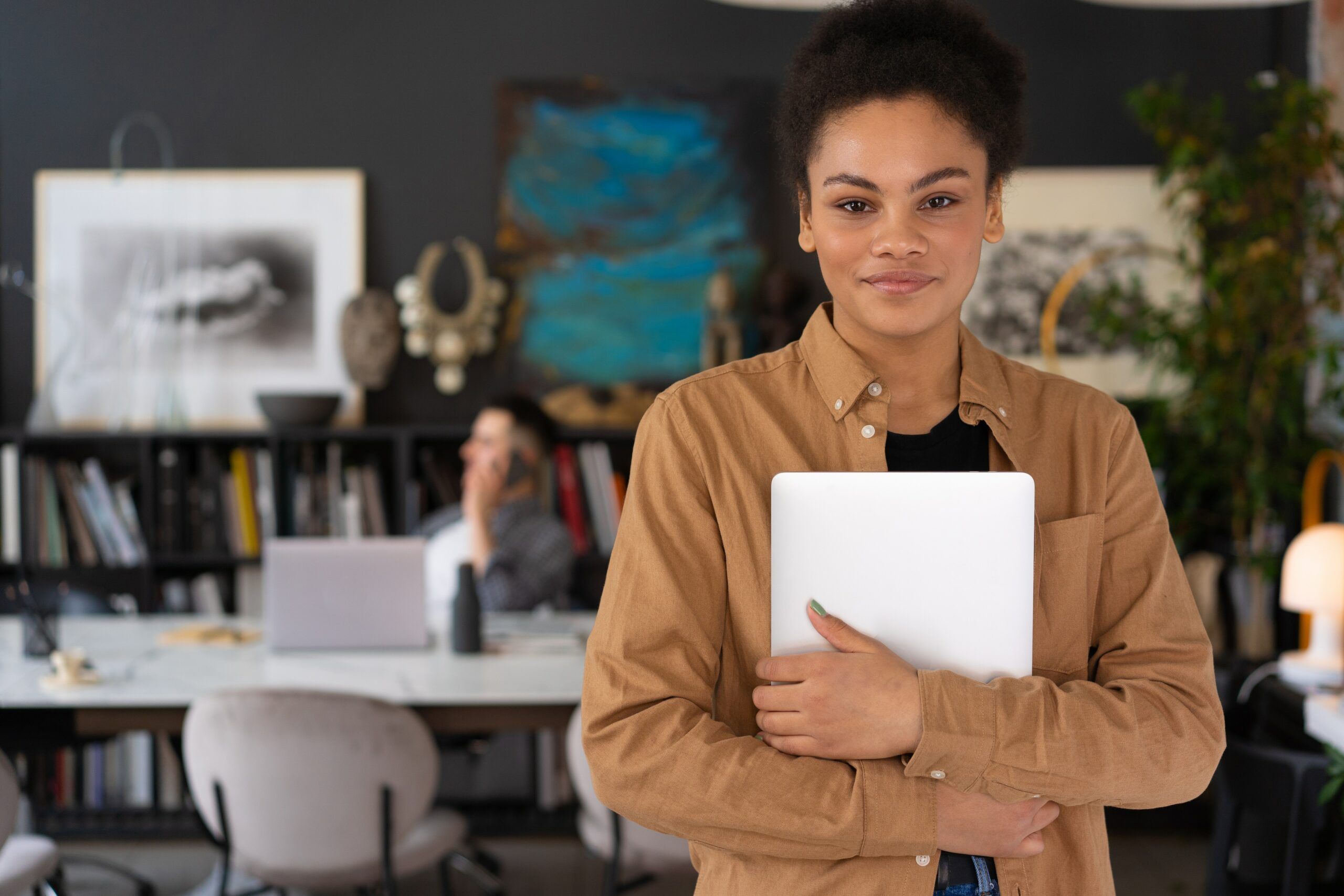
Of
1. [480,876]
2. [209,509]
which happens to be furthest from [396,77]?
[480,876]

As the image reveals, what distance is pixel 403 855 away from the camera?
258cm

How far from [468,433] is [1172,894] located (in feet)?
8.97

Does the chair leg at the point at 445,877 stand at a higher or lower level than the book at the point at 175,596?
lower

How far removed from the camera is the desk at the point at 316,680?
261cm

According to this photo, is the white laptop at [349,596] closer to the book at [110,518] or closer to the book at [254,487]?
the book at [254,487]

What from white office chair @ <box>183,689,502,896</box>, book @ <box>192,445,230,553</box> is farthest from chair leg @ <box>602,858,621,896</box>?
book @ <box>192,445,230,553</box>

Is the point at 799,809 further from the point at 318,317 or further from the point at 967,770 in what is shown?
the point at 318,317

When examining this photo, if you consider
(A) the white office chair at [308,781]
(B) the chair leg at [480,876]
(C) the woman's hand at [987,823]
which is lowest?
(B) the chair leg at [480,876]

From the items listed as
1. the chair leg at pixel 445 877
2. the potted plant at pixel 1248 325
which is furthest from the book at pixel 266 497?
the potted plant at pixel 1248 325

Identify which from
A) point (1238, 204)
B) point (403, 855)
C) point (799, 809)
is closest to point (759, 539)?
point (799, 809)

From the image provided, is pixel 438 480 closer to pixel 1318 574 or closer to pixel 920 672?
pixel 1318 574

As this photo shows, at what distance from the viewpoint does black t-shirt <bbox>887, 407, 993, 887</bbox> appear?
48.3 inches

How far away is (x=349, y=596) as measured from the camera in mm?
3016

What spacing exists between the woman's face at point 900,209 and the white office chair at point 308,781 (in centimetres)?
164
